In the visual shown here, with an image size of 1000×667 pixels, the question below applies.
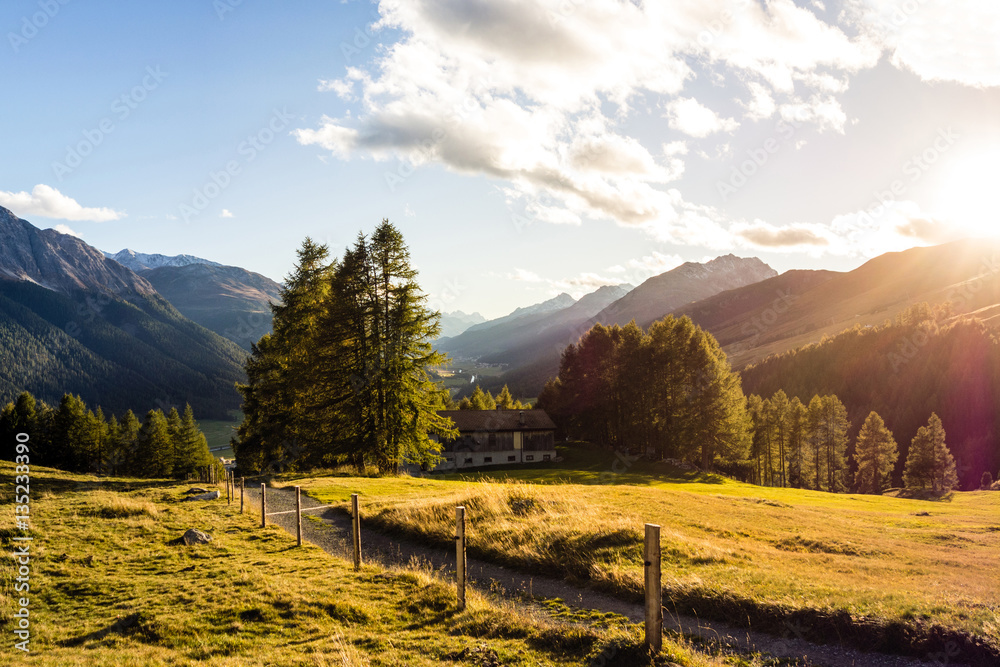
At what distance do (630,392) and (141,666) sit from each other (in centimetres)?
6256

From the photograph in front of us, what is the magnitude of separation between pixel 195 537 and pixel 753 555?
55.4ft

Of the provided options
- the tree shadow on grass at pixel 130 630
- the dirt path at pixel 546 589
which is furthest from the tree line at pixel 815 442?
the tree shadow on grass at pixel 130 630

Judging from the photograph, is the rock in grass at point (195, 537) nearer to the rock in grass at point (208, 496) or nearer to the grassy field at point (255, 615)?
the grassy field at point (255, 615)

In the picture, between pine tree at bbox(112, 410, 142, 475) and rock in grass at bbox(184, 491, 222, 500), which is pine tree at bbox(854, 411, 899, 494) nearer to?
rock in grass at bbox(184, 491, 222, 500)

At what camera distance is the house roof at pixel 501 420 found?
226 ft

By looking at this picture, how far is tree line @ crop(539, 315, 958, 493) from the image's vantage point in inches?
2399

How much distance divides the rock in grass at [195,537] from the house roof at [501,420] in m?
53.6

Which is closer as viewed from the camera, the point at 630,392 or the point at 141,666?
the point at 141,666

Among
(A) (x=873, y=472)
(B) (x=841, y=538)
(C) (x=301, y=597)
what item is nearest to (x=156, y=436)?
(C) (x=301, y=597)

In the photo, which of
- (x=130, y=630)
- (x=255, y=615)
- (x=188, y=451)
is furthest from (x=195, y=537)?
(x=188, y=451)

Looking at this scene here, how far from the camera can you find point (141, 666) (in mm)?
6949

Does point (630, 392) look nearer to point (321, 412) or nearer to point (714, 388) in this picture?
point (714, 388)

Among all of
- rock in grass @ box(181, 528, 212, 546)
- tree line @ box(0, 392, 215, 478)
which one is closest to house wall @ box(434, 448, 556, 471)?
tree line @ box(0, 392, 215, 478)

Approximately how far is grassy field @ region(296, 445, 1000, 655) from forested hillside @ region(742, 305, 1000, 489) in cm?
11399
